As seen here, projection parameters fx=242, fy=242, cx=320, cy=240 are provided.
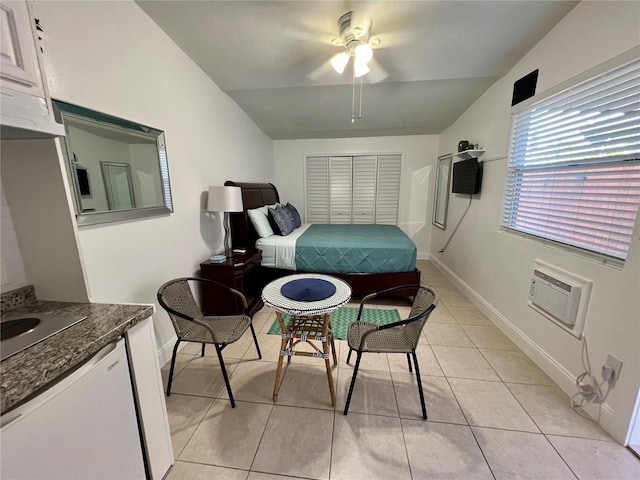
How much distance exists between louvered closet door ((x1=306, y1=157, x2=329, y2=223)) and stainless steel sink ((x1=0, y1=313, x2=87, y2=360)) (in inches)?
167

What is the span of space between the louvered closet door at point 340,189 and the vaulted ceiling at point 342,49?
143 cm

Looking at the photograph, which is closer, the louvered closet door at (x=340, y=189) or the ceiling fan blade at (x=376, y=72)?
the ceiling fan blade at (x=376, y=72)

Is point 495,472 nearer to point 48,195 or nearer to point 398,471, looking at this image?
point 398,471

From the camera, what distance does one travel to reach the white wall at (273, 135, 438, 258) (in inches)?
179

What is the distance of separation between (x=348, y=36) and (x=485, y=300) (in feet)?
9.62

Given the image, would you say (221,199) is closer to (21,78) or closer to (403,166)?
(21,78)

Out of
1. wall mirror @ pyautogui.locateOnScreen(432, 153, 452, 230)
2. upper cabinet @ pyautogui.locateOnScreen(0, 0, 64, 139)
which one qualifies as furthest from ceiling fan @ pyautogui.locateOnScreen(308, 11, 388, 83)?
wall mirror @ pyautogui.locateOnScreen(432, 153, 452, 230)

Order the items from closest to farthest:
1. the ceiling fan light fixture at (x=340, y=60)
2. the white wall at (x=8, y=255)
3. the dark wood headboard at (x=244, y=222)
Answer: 1. the white wall at (x=8, y=255)
2. the ceiling fan light fixture at (x=340, y=60)
3. the dark wood headboard at (x=244, y=222)

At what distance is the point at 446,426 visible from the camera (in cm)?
146

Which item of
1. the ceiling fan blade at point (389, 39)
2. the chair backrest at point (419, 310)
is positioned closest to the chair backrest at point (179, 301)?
the chair backrest at point (419, 310)

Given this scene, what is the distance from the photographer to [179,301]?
1784 millimetres

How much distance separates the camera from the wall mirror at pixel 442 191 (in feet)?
13.1

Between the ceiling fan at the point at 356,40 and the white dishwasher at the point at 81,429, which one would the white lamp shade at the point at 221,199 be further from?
the white dishwasher at the point at 81,429

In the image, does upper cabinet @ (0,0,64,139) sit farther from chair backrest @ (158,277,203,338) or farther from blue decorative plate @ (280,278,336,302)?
blue decorative plate @ (280,278,336,302)
